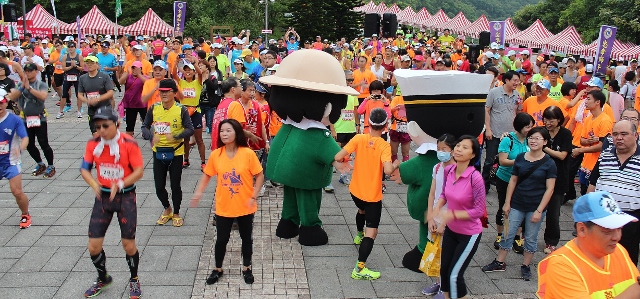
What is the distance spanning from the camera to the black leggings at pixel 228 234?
5.25 m

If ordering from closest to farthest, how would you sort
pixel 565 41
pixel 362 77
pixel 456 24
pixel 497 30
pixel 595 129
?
1. pixel 595 129
2. pixel 362 77
3. pixel 497 30
4. pixel 565 41
5. pixel 456 24

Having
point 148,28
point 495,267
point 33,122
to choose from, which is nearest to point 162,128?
point 33,122

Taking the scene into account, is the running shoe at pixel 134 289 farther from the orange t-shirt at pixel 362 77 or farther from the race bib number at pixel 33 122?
the orange t-shirt at pixel 362 77

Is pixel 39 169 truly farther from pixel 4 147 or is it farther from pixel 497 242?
pixel 497 242

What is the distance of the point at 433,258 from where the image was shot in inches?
198

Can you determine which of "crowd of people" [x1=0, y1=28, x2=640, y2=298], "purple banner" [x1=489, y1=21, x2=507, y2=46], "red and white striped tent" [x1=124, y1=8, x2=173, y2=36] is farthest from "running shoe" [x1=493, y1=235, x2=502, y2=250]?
"red and white striped tent" [x1=124, y1=8, x2=173, y2=36]

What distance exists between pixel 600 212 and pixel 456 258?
2012 mm

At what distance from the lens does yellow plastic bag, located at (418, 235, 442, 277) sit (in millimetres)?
4996

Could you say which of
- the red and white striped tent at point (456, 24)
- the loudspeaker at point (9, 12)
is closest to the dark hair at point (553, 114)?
the loudspeaker at point (9, 12)

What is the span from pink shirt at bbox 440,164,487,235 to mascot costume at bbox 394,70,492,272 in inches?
26.8

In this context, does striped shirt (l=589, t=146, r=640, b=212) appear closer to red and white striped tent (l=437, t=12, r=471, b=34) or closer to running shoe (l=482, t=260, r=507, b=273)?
running shoe (l=482, t=260, r=507, b=273)

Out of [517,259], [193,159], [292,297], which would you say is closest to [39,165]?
[193,159]

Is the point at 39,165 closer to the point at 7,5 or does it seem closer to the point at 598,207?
the point at 598,207

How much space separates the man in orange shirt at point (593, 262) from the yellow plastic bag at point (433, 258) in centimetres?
211
